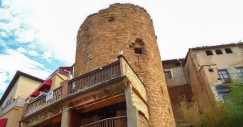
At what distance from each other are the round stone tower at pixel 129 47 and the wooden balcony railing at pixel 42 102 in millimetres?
3472

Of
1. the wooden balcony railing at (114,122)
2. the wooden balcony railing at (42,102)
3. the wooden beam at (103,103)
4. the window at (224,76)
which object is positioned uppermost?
the window at (224,76)

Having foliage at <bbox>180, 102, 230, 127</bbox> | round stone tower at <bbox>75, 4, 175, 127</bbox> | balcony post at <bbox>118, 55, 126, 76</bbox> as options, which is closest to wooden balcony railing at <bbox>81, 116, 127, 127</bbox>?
balcony post at <bbox>118, 55, 126, 76</bbox>

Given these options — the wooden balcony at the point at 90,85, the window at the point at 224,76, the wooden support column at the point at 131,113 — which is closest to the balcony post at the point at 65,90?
the wooden balcony at the point at 90,85

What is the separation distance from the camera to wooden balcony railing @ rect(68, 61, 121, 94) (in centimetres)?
1158

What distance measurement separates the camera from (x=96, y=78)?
12.0 m

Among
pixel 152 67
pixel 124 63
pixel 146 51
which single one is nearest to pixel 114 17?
pixel 146 51

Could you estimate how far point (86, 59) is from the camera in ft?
56.0

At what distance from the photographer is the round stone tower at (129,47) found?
14.5m

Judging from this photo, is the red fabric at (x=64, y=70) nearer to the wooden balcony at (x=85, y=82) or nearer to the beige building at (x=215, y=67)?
the wooden balcony at (x=85, y=82)

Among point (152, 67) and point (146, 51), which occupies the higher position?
point (146, 51)

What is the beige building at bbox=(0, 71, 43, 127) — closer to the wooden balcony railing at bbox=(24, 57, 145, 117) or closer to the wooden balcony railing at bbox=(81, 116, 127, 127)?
the wooden balcony railing at bbox=(24, 57, 145, 117)

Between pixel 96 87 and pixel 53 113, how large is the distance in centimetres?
331

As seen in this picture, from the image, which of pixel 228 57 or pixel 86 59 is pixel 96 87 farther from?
pixel 228 57

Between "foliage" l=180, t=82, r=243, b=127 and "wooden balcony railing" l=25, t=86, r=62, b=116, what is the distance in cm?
1150
